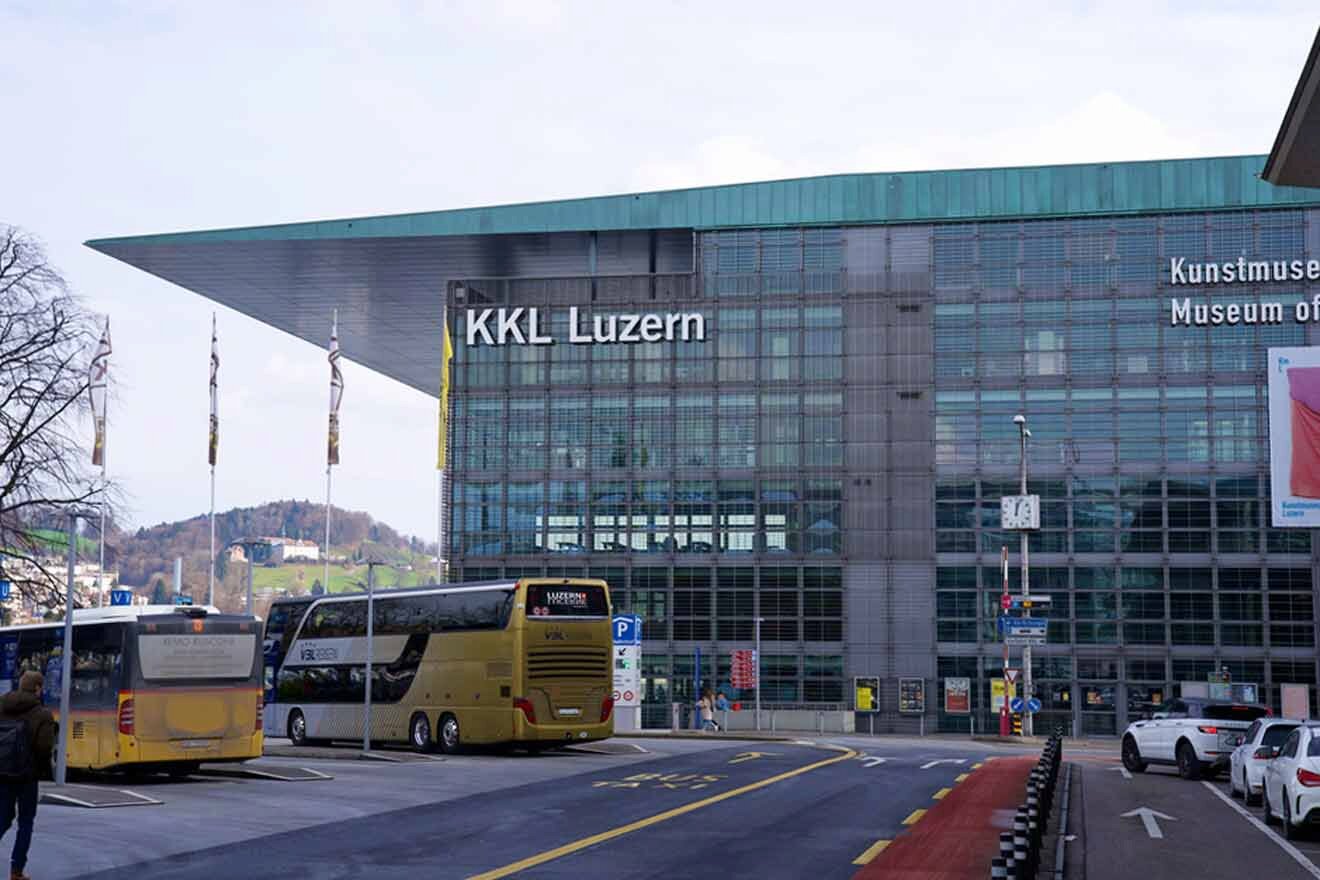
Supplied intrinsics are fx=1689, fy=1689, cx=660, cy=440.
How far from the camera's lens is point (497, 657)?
39000mm

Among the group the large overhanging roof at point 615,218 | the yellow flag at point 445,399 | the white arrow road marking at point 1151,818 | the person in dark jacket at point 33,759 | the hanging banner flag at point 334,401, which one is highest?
the large overhanging roof at point 615,218

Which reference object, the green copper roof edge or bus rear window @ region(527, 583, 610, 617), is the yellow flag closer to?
the green copper roof edge

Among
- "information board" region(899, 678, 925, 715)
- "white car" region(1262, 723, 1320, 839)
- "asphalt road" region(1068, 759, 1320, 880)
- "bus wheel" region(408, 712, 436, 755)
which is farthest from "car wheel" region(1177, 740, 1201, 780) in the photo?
"information board" region(899, 678, 925, 715)

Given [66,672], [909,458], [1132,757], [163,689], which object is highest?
[909,458]

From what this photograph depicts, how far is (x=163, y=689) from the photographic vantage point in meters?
30.0

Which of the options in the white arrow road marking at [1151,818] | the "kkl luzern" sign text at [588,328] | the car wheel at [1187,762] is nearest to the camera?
the white arrow road marking at [1151,818]

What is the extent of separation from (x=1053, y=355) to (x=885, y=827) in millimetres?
66429

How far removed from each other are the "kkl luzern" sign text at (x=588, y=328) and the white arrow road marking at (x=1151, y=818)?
64.0 m

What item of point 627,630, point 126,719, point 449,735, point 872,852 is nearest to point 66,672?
point 126,719

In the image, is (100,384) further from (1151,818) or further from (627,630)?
(1151,818)

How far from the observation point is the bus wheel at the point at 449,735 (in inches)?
1582

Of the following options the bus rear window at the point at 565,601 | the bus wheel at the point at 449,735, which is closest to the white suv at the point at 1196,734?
the bus rear window at the point at 565,601

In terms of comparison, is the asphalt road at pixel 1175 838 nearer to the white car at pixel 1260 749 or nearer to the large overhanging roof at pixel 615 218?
the white car at pixel 1260 749

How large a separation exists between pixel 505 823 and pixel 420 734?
1901cm
